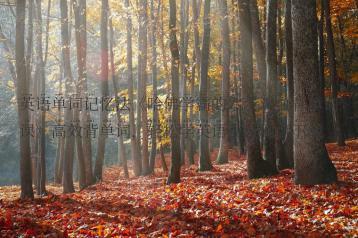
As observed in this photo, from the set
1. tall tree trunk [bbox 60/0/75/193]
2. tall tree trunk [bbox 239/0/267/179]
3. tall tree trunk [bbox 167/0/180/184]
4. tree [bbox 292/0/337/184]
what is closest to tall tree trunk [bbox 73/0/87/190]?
tall tree trunk [bbox 60/0/75/193]

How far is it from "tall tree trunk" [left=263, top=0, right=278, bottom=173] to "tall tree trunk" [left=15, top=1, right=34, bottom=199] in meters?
7.15

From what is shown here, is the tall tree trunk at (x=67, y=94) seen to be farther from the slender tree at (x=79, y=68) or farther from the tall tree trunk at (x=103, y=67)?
the tall tree trunk at (x=103, y=67)

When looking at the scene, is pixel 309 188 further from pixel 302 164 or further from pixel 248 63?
pixel 248 63

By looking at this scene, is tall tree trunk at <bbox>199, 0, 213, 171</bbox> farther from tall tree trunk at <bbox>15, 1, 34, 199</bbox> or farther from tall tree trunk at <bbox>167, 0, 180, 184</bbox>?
tall tree trunk at <bbox>15, 1, 34, 199</bbox>

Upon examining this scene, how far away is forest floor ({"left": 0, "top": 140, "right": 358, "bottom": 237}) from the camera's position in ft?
20.1

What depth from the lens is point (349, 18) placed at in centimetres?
2811

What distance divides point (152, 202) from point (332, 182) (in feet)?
13.6

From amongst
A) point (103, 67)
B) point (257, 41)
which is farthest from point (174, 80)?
point (103, 67)

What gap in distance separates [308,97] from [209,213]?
3.37 meters

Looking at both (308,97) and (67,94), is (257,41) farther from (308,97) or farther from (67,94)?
(67,94)

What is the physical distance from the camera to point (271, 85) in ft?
39.5

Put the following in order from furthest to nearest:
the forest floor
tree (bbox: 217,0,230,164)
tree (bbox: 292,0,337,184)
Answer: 1. tree (bbox: 217,0,230,164)
2. tree (bbox: 292,0,337,184)
3. the forest floor

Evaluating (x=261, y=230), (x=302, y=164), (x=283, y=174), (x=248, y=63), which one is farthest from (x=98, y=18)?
(x=261, y=230)

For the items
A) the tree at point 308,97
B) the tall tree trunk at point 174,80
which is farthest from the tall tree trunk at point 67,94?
the tree at point 308,97
